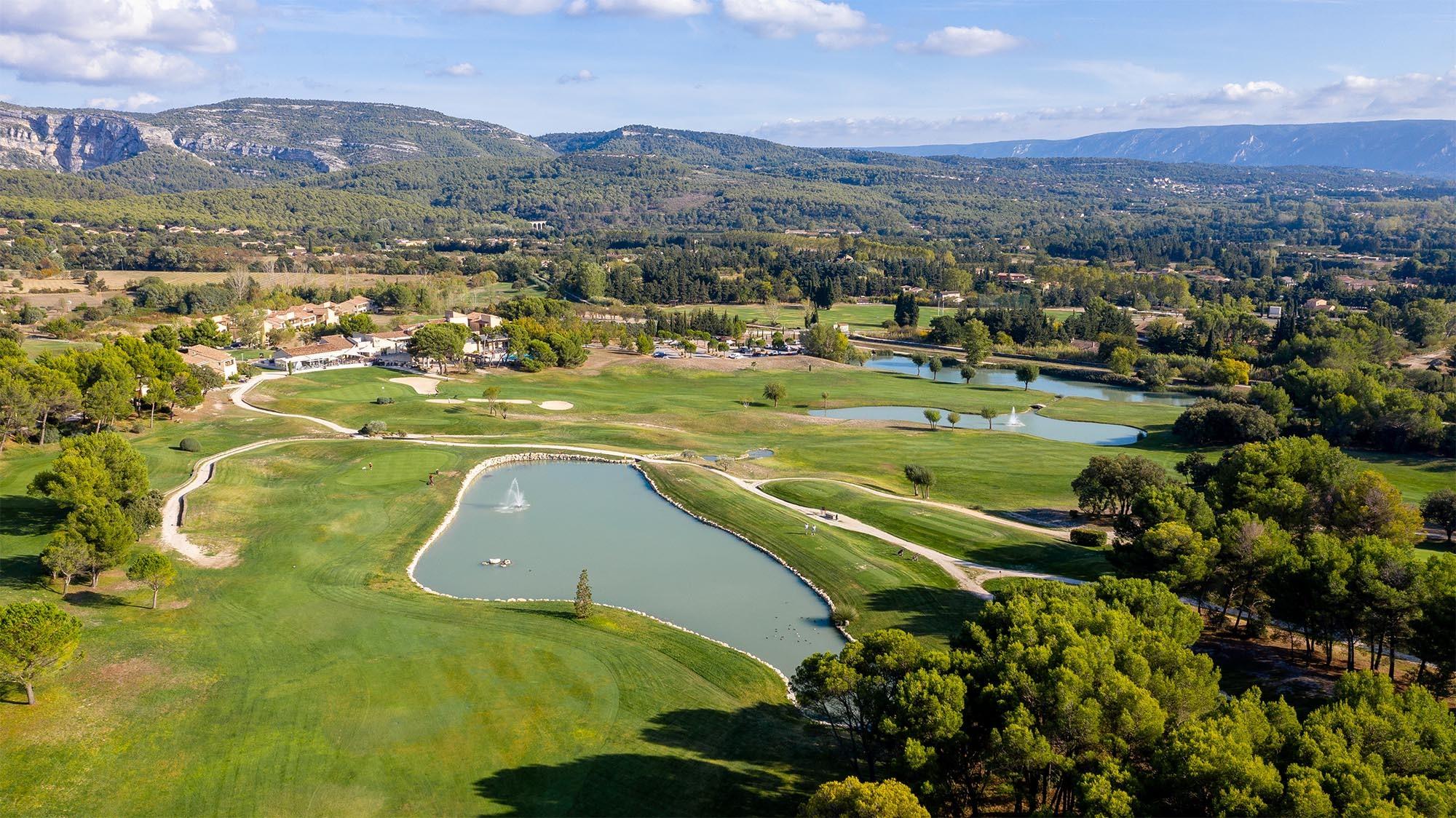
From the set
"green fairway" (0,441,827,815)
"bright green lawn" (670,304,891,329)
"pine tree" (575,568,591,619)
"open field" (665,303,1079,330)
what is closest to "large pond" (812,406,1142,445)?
"pine tree" (575,568,591,619)

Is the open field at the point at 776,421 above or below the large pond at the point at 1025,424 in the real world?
above

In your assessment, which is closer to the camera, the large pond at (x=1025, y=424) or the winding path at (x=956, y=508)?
the winding path at (x=956, y=508)

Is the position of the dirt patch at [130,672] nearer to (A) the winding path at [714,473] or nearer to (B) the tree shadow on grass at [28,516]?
(A) the winding path at [714,473]

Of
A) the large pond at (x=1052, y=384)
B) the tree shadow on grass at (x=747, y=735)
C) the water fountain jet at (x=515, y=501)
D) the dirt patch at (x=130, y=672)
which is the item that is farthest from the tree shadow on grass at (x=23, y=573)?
the large pond at (x=1052, y=384)

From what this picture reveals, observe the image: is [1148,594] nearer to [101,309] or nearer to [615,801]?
[615,801]

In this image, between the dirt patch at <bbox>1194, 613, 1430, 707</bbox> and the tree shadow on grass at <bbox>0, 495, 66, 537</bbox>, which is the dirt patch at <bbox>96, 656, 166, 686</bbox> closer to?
the tree shadow on grass at <bbox>0, 495, 66, 537</bbox>

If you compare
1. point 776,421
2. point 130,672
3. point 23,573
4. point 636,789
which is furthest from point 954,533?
point 23,573
